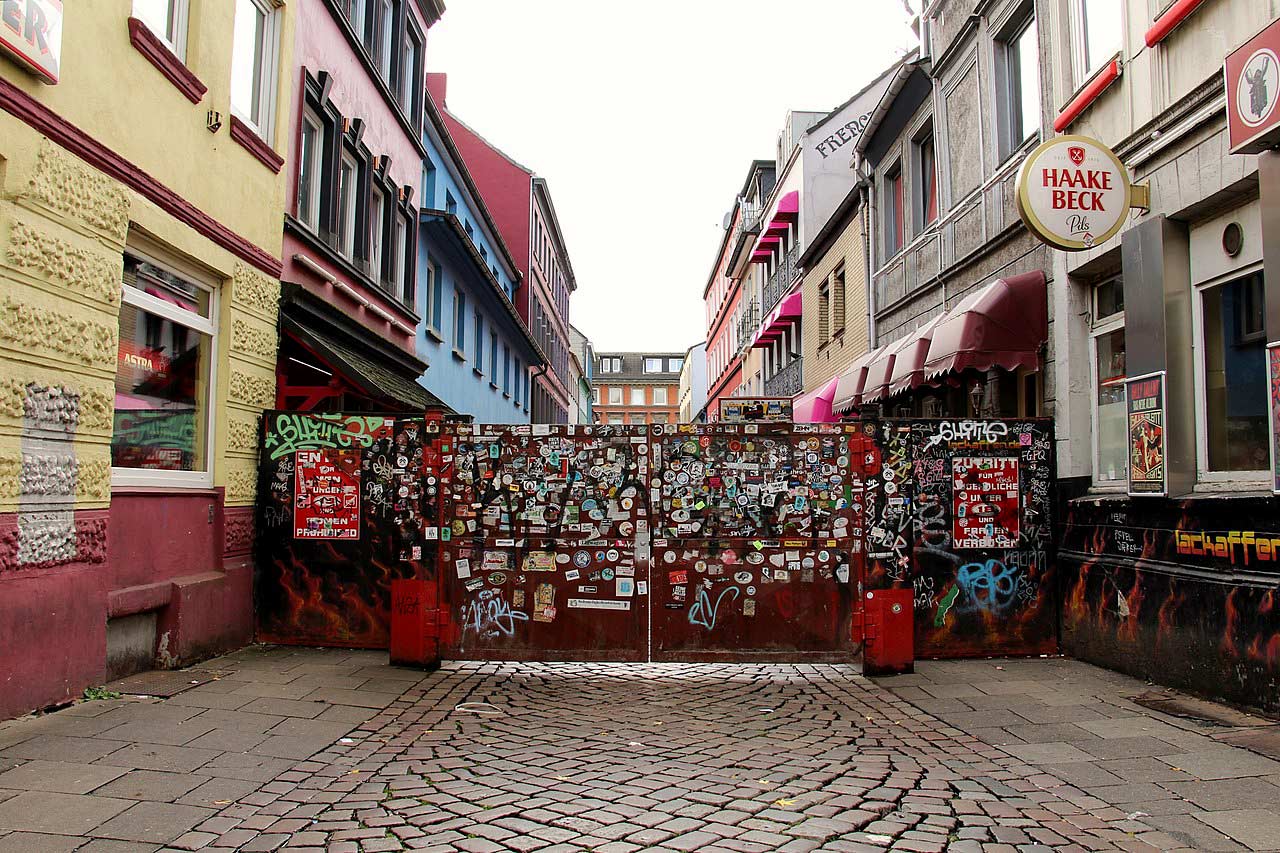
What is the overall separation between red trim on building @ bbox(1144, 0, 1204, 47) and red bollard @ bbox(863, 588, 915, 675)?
15.4ft

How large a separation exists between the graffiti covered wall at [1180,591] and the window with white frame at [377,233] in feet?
32.8

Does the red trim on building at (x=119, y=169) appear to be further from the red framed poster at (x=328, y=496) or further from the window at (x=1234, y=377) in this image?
the window at (x=1234, y=377)

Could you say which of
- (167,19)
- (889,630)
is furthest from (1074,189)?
(167,19)

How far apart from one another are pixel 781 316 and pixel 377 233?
17.0m

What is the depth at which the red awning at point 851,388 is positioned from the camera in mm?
14785

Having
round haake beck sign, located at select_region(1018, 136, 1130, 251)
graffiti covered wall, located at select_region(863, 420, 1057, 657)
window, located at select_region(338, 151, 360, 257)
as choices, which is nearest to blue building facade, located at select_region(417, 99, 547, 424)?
window, located at select_region(338, 151, 360, 257)

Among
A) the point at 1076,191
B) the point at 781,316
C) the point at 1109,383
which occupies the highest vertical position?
the point at 781,316

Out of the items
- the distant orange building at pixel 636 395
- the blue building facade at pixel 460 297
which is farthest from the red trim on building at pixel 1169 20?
the distant orange building at pixel 636 395

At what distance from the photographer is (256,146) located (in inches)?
362

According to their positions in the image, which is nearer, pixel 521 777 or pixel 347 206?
pixel 521 777

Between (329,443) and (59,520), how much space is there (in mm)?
2862

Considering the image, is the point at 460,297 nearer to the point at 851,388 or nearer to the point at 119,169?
the point at 851,388

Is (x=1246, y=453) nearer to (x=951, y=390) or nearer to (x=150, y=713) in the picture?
(x=951, y=390)

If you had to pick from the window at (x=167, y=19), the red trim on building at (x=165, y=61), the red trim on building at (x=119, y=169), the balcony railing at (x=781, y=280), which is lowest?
the red trim on building at (x=119, y=169)
